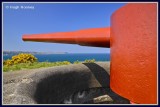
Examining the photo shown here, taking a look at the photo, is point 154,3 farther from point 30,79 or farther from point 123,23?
point 30,79

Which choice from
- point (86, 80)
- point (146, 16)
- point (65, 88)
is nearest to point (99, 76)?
point (86, 80)

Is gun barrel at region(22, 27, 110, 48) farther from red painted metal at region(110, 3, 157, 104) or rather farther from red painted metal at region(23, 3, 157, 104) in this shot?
red painted metal at region(110, 3, 157, 104)

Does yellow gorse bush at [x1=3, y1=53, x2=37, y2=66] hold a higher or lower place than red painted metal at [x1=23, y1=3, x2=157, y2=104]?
lower

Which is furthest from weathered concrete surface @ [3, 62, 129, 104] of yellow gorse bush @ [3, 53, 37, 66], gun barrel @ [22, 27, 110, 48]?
yellow gorse bush @ [3, 53, 37, 66]

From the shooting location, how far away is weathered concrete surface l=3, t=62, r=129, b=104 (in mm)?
4127

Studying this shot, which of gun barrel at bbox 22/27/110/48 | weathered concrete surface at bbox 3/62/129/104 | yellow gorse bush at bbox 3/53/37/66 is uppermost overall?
gun barrel at bbox 22/27/110/48

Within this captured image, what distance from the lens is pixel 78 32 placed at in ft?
15.7

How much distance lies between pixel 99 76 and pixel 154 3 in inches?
176

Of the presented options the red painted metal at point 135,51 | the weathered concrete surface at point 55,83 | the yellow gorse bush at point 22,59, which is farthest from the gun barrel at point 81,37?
the yellow gorse bush at point 22,59

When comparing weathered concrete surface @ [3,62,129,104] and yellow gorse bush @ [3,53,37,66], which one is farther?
yellow gorse bush @ [3,53,37,66]

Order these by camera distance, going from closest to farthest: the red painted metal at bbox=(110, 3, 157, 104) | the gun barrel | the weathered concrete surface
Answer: the red painted metal at bbox=(110, 3, 157, 104) < the weathered concrete surface < the gun barrel

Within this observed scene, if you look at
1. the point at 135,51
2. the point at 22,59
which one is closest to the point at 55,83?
the point at 135,51

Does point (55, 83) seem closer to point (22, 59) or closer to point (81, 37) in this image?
point (81, 37)

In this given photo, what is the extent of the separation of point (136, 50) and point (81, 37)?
64.6 inches
